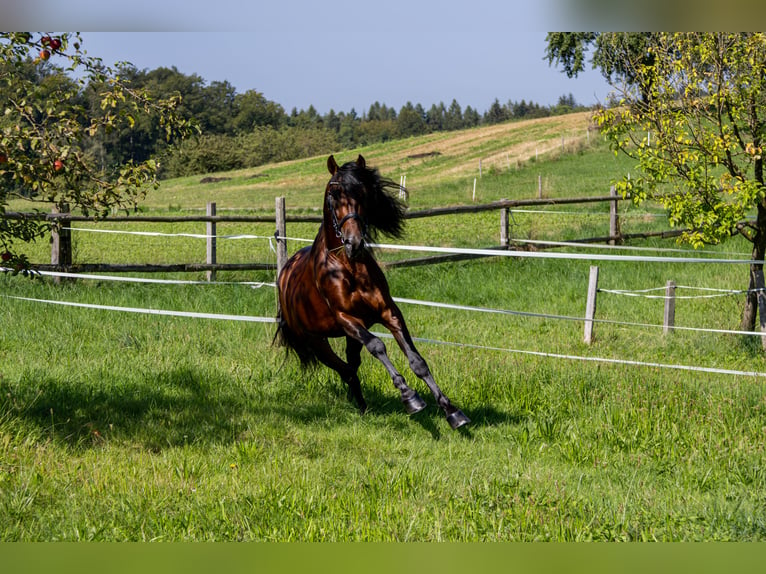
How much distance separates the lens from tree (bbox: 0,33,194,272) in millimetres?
4297

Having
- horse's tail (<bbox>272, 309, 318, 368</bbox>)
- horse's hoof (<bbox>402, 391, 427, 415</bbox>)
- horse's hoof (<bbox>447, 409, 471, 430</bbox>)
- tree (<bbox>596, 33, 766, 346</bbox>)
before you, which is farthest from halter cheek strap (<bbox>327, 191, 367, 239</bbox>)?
tree (<bbox>596, 33, 766, 346</bbox>)

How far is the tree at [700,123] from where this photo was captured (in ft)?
25.0

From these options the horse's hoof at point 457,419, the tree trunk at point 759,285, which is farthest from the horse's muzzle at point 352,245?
the tree trunk at point 759,285

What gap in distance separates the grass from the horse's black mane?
1.51 metres

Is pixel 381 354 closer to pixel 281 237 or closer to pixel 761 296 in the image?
pixel 281 237

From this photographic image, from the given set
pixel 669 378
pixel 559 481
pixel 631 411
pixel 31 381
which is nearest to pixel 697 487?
pixel 559 481

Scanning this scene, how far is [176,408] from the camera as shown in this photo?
19.8 ft

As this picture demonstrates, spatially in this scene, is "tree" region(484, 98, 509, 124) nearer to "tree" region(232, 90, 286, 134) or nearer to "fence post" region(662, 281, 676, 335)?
"tree" region(232, 90, 286, 134)

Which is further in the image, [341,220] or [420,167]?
[420,167]

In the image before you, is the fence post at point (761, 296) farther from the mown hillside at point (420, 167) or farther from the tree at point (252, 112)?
the tree at point (252, 112)

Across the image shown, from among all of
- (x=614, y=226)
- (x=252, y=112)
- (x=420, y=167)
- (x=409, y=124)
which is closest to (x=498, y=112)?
(x=409, y=124)

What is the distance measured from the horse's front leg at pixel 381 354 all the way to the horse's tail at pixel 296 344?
3.69 ft

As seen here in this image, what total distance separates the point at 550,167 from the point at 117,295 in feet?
102

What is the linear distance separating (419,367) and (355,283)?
2.61ft
